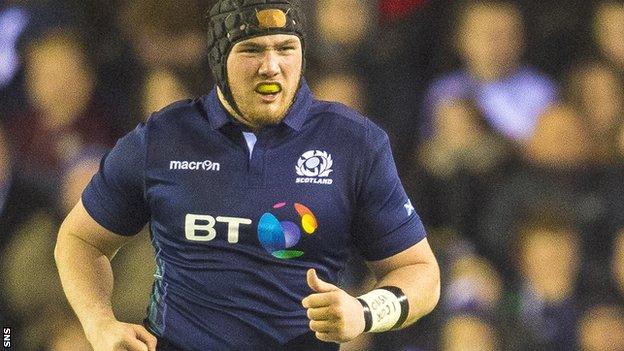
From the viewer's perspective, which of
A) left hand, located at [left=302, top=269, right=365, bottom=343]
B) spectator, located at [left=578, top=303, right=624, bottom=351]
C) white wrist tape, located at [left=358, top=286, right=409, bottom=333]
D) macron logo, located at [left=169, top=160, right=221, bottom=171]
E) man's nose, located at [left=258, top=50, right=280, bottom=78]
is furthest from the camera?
spectator, located at [left=578, top=303, right=624, bottom=351]

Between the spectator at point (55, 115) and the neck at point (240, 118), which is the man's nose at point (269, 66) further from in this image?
the spectator at point (55, 115)

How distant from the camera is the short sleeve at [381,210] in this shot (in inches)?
92.5

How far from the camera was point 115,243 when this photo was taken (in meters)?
2.56

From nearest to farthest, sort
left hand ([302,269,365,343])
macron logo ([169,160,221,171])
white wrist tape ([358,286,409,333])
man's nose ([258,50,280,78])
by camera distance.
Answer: left hand ([302,269,365,343]) → white wrist tape ([358,286,409,333]) → man's nose ([258,50,280,78]) → macron logo ([169,160,221,171])

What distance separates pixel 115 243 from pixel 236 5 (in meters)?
0.64

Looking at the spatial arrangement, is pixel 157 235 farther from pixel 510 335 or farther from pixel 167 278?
pixel 510 335

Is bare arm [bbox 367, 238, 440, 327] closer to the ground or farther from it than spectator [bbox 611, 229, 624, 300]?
farther from it

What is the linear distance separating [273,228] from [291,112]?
260 mm

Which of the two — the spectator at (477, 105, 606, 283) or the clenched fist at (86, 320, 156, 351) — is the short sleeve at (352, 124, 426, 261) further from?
the spectator at (477, 105, 606, 283)

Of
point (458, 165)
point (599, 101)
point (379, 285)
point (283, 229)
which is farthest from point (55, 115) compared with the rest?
point (599, 101)

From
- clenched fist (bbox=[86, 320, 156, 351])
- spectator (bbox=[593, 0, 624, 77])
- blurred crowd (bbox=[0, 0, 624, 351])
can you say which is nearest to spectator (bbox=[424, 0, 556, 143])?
blurred crowd (bbox=[0, 0, 624, 351])

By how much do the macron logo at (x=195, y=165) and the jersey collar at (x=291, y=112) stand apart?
8 centimetres

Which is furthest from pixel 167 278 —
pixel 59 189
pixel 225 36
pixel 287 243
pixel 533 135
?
pixel 533 135

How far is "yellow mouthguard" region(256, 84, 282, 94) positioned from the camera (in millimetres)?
2312
